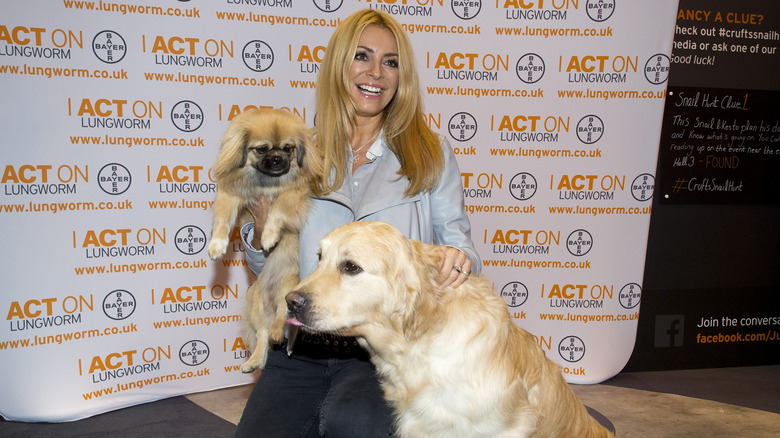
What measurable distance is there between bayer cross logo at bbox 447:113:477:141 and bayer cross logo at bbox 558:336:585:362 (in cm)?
167

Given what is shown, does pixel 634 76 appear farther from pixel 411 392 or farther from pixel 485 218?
pixel 411 392

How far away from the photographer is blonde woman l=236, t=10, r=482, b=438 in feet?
6.70

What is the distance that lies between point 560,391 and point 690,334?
2867 millimetres

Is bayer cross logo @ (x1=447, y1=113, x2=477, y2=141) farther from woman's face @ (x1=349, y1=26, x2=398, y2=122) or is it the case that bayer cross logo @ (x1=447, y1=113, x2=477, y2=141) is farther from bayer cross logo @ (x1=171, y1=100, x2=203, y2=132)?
bayer cross logo @ (x1=171, y1=100, x2=203, y2=132)

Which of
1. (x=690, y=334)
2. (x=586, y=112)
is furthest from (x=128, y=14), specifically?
(x=690, y=334)

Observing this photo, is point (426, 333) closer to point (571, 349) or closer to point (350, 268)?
point (350, 268)

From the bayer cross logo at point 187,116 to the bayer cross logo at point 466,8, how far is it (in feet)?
6.01

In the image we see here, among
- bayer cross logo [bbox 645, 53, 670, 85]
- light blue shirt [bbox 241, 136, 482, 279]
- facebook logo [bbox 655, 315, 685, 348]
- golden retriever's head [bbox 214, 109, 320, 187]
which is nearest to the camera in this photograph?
light blue shirt [bbox 241, 136, 482, 279]

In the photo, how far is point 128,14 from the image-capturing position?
3045mm

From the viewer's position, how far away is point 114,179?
10.3 ft

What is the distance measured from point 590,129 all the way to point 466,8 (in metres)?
1.21

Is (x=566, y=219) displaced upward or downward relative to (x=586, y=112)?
downward

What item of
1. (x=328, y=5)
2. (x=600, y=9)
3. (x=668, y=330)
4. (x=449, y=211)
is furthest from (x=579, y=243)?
(x=328, y=5)

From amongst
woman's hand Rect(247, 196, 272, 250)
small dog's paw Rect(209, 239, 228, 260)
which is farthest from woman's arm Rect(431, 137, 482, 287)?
small dog's paw Rect(209, 239, 228, 260)
